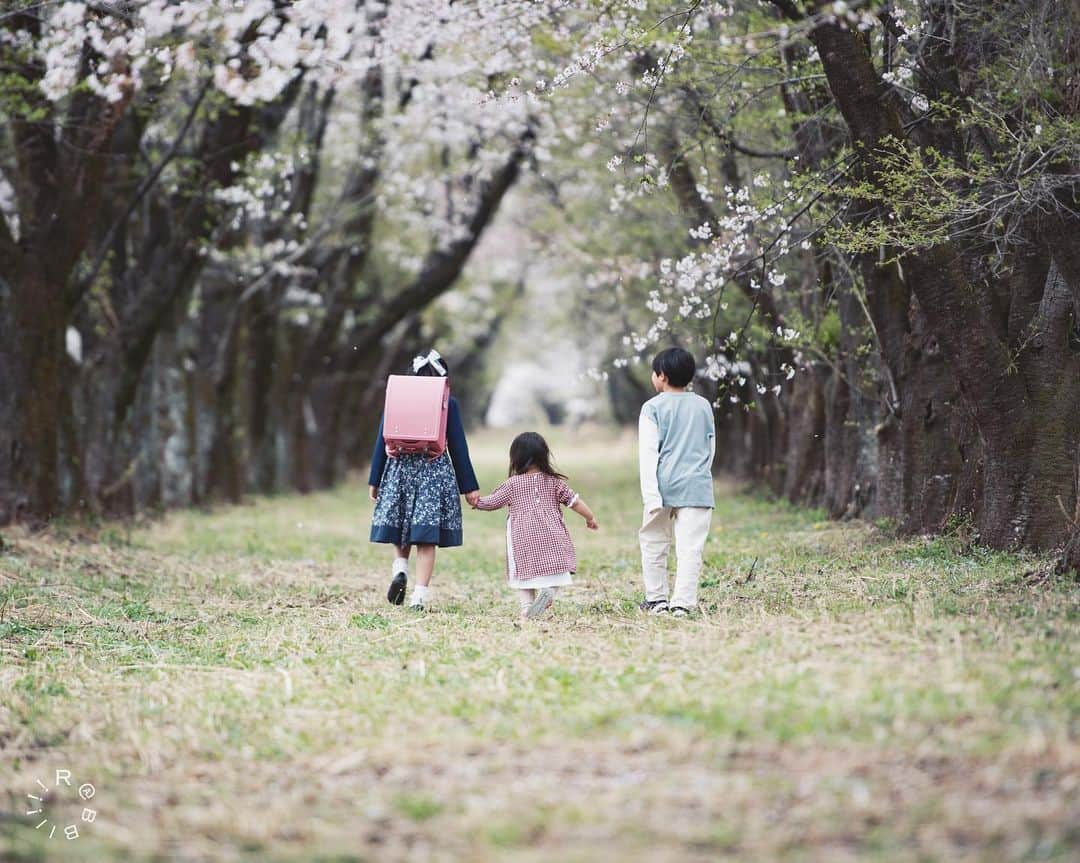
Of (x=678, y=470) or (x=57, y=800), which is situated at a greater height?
(x=678, y=470)

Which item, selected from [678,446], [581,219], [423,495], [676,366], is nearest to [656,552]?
[678,446]

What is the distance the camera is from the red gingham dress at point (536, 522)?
8.60 metres

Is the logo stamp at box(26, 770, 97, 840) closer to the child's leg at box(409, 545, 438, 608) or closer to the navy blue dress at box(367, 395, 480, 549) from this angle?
the child's leg at box(409, 545, 438, 608)

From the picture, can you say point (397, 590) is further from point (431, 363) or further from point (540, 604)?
point (431, 363)

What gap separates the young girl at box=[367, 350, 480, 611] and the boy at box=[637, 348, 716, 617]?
5.59 ft

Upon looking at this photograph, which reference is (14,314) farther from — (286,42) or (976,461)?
(976,461)

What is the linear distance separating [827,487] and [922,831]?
13.0m

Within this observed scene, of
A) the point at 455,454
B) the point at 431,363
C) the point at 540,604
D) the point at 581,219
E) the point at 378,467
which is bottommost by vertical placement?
the point at 540,604

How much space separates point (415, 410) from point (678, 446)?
2086mm

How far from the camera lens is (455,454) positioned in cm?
952

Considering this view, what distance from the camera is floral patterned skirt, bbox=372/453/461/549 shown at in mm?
9438

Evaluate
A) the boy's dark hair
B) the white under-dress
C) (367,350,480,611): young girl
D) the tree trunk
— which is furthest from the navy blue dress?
the tree trunk

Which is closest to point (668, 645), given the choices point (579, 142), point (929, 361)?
point (929, 361)

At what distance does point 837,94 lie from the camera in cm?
875
